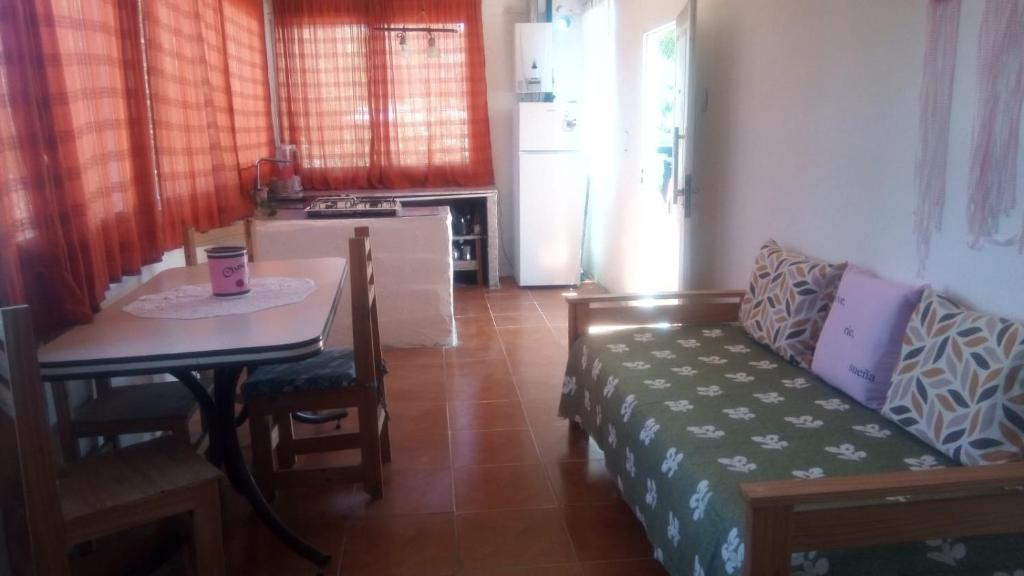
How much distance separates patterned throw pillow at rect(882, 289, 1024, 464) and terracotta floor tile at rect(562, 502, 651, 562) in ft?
2.71

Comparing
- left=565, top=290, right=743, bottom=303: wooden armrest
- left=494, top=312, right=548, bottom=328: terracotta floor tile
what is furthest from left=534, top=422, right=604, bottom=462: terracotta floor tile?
left=494, top=312, right=548, bottom=328: terracotta floor tile

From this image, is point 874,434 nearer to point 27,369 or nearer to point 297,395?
point 297,395

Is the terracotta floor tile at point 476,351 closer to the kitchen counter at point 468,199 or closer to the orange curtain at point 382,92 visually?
the kitchen counter at point 468,199

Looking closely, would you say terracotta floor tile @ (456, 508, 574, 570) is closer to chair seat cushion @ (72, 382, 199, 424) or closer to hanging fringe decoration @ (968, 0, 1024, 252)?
chair seat cushion @ (72, 382, 199, 424)

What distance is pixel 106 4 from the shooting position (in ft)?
8.61

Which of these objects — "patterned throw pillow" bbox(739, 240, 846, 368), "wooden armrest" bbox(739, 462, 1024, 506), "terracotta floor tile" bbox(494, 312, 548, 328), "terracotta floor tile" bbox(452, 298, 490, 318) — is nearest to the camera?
"wooden armrest" bbox(739, 462, 1024, 506)

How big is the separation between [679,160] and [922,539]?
2.27m

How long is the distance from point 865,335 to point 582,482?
110 centimetres

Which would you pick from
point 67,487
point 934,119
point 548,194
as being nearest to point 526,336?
point 548,194

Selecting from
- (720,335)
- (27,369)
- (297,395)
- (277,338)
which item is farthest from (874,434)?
(27,369)

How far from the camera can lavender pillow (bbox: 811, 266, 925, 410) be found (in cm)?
209

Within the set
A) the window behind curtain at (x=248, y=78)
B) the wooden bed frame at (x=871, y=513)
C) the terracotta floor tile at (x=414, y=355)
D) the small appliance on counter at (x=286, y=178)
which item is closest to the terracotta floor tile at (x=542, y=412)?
the terracotta floor tile at (x=414, y=355)

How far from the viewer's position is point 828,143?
8.58 feet

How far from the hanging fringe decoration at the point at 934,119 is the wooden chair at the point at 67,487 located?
2.02 meters
